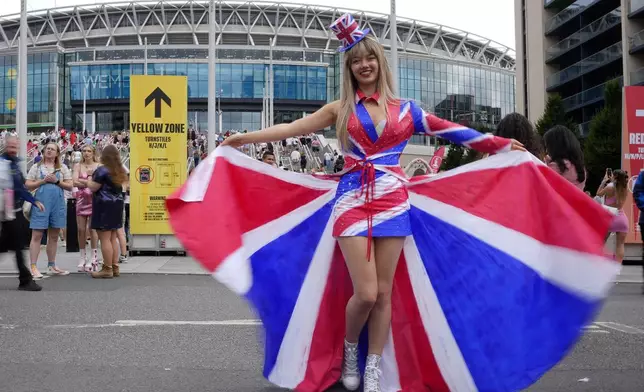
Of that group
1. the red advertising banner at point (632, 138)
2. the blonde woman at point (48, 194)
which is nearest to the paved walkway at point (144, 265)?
the blonde woman at point (48, 194)

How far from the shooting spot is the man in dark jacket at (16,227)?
23.4 ft

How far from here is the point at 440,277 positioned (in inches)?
141

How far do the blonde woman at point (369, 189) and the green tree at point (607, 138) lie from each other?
22715mm

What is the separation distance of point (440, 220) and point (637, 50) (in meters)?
40.0

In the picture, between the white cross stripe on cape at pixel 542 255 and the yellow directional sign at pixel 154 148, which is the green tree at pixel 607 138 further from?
the white cross stripe on cape at pixel 542 255

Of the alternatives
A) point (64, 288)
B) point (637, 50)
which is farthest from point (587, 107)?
point (64, 288)

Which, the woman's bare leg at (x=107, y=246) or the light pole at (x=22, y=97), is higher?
the light pole at (x=22, y=97)

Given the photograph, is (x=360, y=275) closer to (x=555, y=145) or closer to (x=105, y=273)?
(x=555, y=145)

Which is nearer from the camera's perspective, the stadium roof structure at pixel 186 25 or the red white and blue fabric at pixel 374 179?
the red white and blue fabric at pixel 374 179

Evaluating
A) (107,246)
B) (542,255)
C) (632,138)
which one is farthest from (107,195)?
(632,138)

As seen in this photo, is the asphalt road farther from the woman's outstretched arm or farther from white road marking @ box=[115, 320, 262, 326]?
the woman's outstretched arm

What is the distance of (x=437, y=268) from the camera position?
141 inches

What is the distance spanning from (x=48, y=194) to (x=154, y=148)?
342 cm

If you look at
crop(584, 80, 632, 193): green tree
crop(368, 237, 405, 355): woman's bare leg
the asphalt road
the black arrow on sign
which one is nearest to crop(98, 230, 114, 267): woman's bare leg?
the asphalt road
